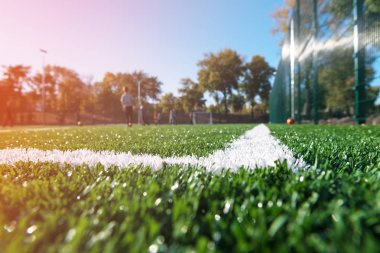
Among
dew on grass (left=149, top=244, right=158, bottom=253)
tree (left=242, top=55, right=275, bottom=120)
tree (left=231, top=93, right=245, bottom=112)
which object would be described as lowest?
dew on grass (left=149, top=244, right=158, bottom=253)

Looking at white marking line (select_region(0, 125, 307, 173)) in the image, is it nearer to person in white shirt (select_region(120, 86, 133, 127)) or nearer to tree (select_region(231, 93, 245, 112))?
person in white shirt (select_region(120, 86, 133, 127))

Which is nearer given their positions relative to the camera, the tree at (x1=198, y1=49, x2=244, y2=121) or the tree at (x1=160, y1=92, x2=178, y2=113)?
the tree at (x1=198, y1=49, x2=244, y2=121)

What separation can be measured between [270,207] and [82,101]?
62122 millimetres

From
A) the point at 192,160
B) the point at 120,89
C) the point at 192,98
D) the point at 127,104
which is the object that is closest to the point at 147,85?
the point at 120,89

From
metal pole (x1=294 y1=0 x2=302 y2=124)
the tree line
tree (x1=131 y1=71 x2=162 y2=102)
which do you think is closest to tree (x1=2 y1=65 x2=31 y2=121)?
the tree line

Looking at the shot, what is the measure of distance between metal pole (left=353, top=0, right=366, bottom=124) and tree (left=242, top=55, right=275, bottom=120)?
46.3 metres

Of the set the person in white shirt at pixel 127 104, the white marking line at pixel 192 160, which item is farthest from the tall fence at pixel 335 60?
the person in white shirt at pixel 127 104

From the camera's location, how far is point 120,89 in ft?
216

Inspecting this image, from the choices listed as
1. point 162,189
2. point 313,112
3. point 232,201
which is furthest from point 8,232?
point 313,112

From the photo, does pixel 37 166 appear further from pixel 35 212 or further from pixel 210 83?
pixel 210 83

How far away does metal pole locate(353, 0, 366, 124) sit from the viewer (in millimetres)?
8258

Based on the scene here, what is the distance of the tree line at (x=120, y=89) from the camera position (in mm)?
53719

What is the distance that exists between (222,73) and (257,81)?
263 inches

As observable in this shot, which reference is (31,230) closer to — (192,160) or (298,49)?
(192,160)
